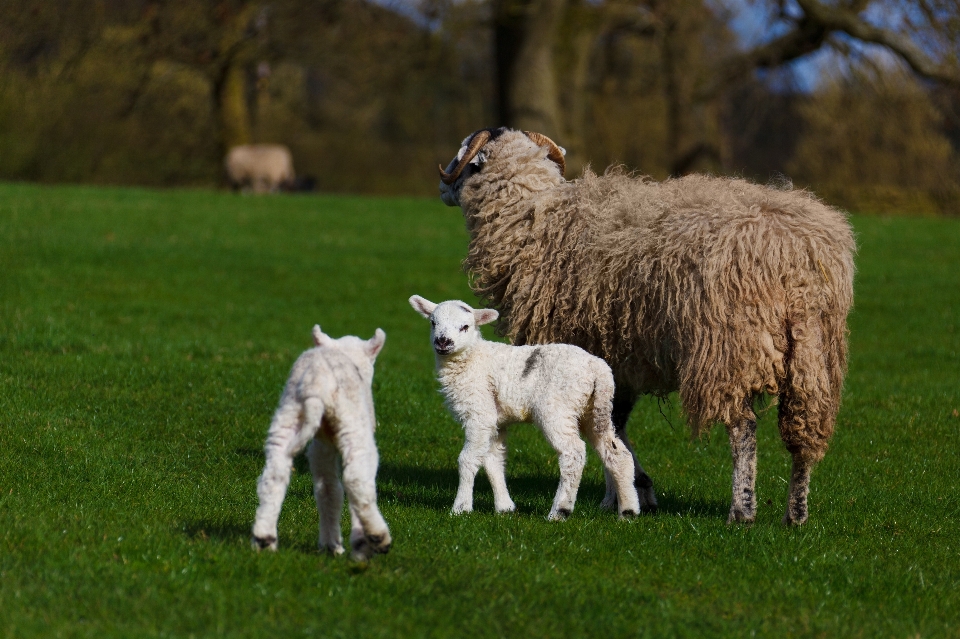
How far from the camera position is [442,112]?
149 feet

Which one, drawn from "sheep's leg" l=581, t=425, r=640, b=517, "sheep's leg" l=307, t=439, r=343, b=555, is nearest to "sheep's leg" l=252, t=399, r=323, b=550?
"sheep's leg" l=307, t=439, r=343, b=555

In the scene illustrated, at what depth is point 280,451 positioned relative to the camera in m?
4.79

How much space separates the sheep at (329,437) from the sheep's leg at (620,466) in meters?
1.96

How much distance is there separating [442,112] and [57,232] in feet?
92.6

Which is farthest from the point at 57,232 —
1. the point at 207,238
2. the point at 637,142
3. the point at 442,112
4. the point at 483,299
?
the point at 442,112

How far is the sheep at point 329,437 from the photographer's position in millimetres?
4809

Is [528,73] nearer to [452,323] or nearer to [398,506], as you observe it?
[452,323]

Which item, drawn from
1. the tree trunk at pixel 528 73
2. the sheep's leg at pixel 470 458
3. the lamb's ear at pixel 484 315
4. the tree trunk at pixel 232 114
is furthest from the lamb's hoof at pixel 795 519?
the tree trunk at pixel 232 114

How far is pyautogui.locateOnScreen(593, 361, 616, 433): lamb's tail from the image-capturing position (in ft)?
21.3

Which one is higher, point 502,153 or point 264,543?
point 502,153

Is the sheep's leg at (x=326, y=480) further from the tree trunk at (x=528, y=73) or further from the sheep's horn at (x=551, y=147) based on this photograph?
the tree trunk at (x=528, y=73)

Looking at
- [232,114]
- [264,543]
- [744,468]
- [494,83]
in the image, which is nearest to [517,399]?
[744,468]

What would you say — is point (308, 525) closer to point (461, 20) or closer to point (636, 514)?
point (636, 514)

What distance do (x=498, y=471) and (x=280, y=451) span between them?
2.20 m
